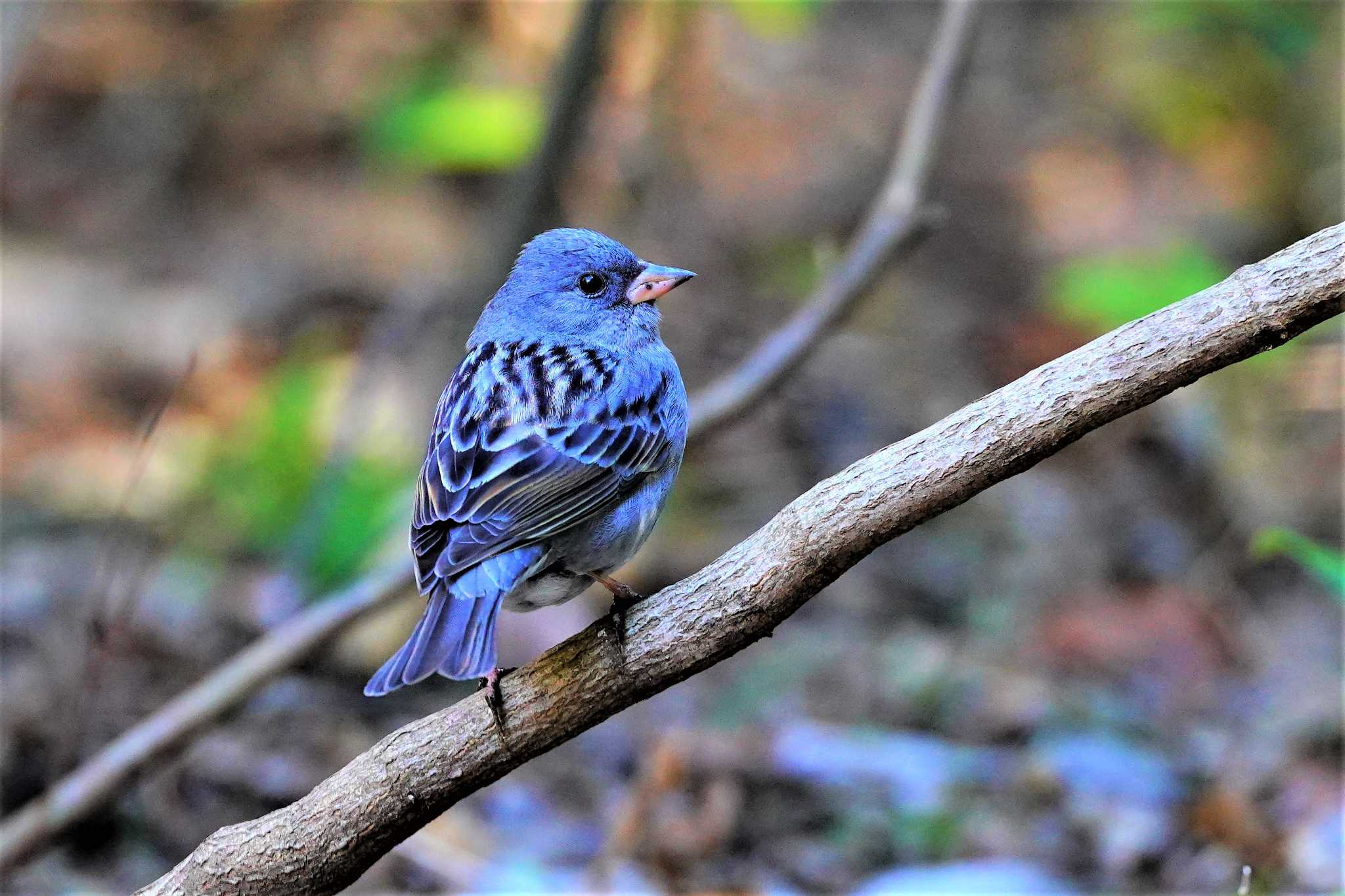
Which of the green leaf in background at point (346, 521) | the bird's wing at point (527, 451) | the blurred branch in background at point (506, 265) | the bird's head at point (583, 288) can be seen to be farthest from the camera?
Answer: the green leaf in background at point (346, 521)

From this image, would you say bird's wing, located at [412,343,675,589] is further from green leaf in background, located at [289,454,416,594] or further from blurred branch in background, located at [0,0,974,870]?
green leaf in background, located at [289,454,416,594]

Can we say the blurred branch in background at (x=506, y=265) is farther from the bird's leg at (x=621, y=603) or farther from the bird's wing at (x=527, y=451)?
the bird's leg at (x=621, y=603)

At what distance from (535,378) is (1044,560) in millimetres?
4859

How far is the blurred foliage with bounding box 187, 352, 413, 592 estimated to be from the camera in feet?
19.5

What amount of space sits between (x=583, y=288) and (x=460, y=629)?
1158 millimetres

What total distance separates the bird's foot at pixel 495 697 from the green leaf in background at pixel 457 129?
516 cm

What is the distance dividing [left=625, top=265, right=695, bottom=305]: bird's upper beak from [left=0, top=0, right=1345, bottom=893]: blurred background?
129cm

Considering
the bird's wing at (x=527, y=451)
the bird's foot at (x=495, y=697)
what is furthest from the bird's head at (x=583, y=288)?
the bird's foot at (x=495, y=697)

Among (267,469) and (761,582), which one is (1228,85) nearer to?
(267,469)

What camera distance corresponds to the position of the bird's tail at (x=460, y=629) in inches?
110

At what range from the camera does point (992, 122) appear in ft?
37.6

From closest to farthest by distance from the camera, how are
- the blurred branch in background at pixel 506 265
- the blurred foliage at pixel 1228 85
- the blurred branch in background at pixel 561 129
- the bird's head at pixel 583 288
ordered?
the bird's head at pixel 583 288 < the blurred branch in background at pixel 506 265 < the blurred branch in background at pixel 561 129 < the blurred foliage at pixel 1228 85

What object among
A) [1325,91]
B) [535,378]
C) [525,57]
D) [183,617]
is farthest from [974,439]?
[1325,91]

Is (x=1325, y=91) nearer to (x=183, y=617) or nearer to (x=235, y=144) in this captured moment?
(x=235, y=144)
